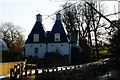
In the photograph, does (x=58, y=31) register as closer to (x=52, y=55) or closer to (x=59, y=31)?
(x=59, y=31)

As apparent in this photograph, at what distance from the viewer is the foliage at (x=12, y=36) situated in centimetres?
4849

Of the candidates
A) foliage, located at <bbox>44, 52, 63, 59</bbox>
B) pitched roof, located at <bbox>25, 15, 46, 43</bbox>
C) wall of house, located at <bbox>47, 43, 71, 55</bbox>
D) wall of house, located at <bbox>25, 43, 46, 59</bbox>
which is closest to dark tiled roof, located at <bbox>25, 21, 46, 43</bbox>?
pitched roof, located at <bbox>25, 15, 46, 43</bbox>

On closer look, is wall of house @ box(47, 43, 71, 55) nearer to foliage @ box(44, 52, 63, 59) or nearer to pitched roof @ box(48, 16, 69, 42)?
pitched roof @ box(48, 16, 69, 42)

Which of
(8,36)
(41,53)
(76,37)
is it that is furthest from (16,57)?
(8,36)

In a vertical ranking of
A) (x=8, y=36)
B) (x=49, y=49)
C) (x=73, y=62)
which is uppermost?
(x=8, y=36)

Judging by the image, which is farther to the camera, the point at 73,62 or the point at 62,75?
the point at 73,62

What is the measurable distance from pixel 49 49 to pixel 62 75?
51.1 ft

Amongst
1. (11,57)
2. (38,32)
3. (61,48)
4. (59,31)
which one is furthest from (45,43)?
(11,57)

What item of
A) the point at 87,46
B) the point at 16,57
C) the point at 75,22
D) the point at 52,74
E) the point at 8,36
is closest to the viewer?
the point at 52,74

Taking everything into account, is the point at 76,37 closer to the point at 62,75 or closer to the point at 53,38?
the point at 53,38

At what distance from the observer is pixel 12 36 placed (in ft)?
164

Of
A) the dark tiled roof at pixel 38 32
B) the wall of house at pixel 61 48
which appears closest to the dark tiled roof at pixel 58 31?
the wall of house at pixel 61 48

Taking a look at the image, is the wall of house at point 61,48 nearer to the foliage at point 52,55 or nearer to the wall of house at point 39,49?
the wall of house at point 39,49

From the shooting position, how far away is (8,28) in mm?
49344
